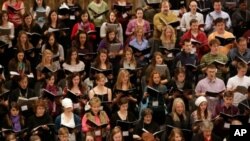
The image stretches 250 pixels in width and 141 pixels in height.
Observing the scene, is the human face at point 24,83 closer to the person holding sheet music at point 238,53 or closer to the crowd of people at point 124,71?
the crowd of people at point 124,71

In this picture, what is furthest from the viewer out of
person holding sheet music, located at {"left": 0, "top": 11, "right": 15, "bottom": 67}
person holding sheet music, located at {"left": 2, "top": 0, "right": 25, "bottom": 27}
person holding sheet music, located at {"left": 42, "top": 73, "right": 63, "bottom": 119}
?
person holding sheet music, located at {"left": 2, "top": 0, "right": 25, "bottom": 27}

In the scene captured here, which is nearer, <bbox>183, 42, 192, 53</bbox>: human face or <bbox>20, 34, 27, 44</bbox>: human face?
<bbox>183, 42, 192, 53</bbox>: human face

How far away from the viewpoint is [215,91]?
34.2 ft

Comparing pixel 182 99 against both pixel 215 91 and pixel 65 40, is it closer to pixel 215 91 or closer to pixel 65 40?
pixel 215 91

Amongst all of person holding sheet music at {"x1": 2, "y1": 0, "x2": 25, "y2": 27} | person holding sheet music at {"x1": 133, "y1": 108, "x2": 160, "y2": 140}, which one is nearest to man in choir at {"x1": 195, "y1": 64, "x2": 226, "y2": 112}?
person holding sheet music at {"x1": 133, "y1": 108, "x2": 160, "y2": 140}

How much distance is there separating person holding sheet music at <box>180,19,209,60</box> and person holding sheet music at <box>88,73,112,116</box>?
5.01 ft

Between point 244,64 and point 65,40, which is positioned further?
point 65,40

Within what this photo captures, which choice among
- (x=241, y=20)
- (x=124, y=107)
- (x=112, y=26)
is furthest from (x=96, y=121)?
(x=241, y=20)

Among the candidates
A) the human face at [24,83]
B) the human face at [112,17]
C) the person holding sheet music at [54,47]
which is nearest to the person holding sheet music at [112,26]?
the human face at [112,17]

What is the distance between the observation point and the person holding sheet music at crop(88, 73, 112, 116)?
10383 millimetres

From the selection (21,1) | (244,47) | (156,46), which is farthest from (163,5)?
(21,1)

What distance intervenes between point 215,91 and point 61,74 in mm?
2165

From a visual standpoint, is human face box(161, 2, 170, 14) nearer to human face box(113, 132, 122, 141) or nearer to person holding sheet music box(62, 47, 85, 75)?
person holding sheet music box(62, 47, 85, 75)

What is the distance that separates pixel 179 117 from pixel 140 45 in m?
1.75
